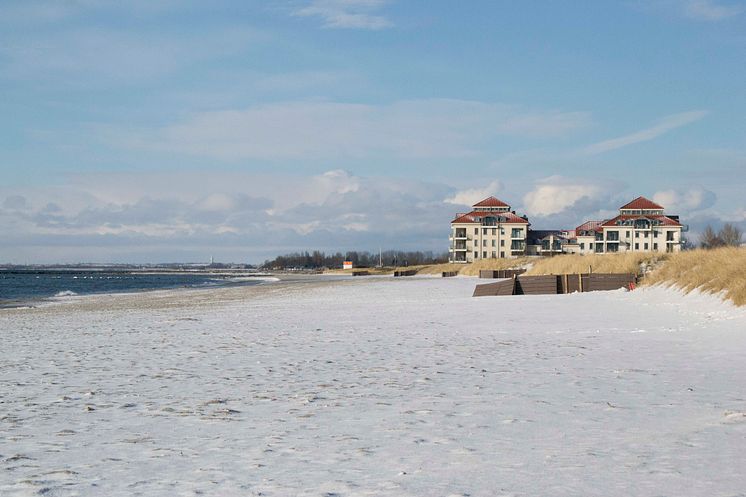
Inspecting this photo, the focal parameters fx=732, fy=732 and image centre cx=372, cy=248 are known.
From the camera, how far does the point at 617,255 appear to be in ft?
128

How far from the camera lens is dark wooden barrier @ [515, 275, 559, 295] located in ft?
103

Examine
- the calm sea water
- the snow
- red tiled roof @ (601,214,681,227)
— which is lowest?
the calm sea water

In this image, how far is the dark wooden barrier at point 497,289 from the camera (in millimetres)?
31344

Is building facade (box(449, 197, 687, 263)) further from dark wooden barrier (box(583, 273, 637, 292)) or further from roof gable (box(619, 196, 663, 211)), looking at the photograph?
dark wooden barrier (box(583, 273, 637, 292))

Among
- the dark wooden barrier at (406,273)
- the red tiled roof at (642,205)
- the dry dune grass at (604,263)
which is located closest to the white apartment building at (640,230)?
the red tiled roof at (642,205)

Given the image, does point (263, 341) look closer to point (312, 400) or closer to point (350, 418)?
point (312, 400)

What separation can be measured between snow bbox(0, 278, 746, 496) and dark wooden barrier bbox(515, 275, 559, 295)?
15.5 meters

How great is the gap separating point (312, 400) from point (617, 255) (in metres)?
33.4

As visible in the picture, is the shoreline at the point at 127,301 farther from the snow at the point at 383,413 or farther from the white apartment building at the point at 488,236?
the white apartment building at the point at 488,236

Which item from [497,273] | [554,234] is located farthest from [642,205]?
[497,273]

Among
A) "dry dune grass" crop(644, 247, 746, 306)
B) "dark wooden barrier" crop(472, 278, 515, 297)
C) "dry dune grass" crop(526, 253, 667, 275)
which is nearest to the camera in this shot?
"dry dune grass" crop(644, 247, 746, 306)

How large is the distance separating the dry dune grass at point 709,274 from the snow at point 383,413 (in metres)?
3.54

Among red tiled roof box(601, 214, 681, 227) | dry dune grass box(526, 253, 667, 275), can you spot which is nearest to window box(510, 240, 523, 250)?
red tiled roof box(601, 214, 681, 227)

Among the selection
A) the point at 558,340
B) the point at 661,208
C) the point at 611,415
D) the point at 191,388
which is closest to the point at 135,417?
the point at 191,388
